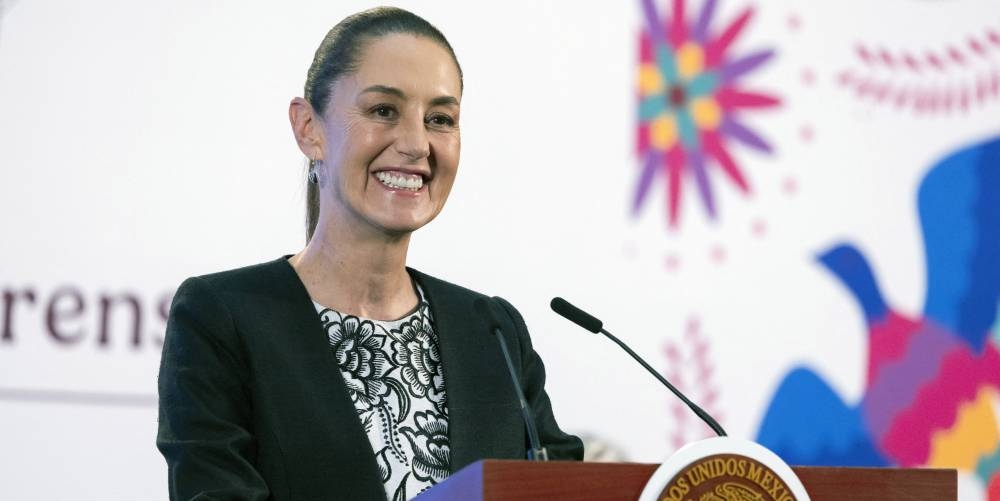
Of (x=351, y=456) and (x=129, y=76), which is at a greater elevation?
(x=129, y=76)

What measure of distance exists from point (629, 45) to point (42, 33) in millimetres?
1356

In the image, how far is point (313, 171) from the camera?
2.33m

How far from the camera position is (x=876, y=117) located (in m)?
3.59

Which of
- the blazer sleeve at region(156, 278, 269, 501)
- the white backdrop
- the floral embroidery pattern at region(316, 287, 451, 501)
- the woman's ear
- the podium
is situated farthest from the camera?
the white backdrop

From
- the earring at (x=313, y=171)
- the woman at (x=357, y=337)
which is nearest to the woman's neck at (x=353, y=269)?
the woman at (x=357, y=337)

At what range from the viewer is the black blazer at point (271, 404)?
189 centimetres

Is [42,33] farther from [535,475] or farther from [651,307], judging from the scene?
[535,475]

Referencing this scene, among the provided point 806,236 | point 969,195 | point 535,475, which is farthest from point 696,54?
point 535,475

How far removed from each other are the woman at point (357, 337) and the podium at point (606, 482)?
1.33 feet

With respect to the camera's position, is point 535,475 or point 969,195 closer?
point 535,475

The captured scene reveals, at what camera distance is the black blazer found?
6.21 ft

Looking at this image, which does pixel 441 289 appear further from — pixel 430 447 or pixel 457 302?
pixel 430 447

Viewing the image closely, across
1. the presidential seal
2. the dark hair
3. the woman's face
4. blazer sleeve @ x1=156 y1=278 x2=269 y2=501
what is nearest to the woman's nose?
the woman's face

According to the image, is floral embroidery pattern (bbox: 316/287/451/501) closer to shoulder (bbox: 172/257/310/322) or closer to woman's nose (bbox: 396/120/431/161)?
shoulder (bbox: 172/257/310/322)
